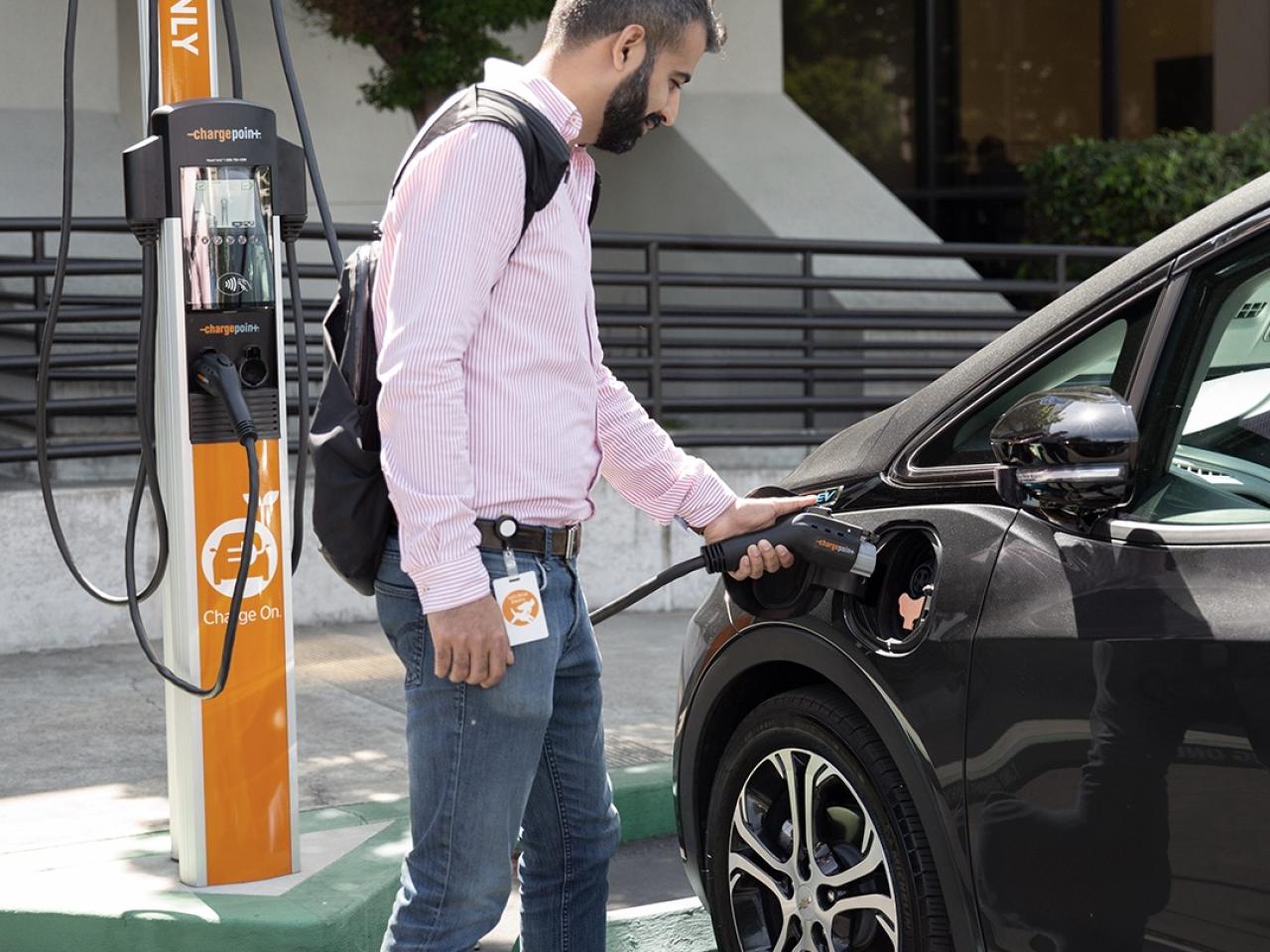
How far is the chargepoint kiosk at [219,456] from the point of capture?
351 cm

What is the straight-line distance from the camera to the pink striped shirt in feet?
8.13

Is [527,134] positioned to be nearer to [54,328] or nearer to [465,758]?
[465,758]

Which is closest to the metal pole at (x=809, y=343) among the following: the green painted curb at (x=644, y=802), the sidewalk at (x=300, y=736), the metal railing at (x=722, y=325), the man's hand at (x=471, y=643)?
the metal railing at (x=722, y=325)

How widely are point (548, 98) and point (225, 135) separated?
1.13 metres

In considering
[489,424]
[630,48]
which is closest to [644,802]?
[489,424]

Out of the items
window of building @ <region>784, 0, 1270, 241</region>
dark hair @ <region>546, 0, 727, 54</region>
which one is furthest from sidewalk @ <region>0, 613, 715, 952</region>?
window of building @ <region>784, 0, 1270, 241</region>

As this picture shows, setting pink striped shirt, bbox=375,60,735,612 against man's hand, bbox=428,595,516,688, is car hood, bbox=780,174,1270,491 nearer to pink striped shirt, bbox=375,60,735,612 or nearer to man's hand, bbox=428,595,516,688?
pink striped shirt, bbox=375,60,735,612

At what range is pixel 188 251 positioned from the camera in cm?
353

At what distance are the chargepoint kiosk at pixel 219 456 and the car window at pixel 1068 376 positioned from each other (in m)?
1.40

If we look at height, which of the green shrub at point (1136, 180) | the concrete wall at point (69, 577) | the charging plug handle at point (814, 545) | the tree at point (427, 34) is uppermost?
the tree at point (427, 34)

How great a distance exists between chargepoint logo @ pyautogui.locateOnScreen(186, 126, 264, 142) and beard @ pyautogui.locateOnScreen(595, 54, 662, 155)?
1083 millimetres

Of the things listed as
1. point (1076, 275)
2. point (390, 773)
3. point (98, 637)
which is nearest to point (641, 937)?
point (390, 773)

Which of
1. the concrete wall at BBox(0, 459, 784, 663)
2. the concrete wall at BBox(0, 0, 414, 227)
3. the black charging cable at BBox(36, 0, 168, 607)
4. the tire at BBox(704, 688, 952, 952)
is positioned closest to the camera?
the tire at BBox(704, 688, 952, 952)

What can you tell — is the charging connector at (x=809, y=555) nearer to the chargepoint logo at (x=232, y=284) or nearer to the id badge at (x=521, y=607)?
the id badge at (x=521, y=607)
